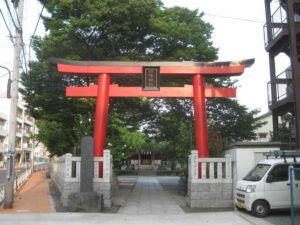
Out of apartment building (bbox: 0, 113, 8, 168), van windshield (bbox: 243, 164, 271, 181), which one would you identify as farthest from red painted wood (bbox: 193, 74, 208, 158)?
apartment building (bbox: 0, 113, 8, 168)

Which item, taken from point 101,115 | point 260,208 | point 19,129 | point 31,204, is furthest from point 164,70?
point 19,129

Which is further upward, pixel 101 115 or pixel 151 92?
pixel 151 92

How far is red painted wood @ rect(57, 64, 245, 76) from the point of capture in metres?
19.0

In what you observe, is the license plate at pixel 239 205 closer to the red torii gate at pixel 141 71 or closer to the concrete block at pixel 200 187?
the concrete block at pixel 200 187

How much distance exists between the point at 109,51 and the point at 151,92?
23.7ft

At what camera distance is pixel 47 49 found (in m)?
23.8

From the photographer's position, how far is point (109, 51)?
25219mm

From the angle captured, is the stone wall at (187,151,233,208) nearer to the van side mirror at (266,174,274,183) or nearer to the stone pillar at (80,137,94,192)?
the van side mirror at (266,174,274,183)

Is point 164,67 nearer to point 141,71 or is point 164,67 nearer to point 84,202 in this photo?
point 141,71

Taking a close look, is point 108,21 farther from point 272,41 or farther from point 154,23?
point 272,41

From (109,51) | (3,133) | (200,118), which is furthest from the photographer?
(3,133)

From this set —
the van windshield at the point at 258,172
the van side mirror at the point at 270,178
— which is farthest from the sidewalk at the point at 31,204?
the van side mirror at the point at 270,178

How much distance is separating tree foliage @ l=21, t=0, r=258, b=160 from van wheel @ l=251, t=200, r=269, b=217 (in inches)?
304

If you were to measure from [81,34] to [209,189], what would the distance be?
1120cm
